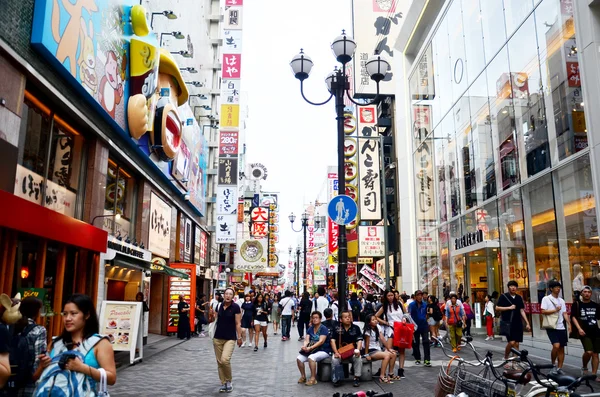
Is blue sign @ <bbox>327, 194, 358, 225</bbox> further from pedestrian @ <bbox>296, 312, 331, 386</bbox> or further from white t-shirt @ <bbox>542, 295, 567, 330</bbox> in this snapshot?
white t-shirt @ <bbox>542, 295, 567, 330</bbox>

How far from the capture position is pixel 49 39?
34.0 feet

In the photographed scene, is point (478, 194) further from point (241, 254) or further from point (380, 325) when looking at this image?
point (241, 254)

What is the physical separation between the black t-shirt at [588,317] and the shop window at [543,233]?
14.4 ft

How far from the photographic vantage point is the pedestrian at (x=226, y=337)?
31.1 ft

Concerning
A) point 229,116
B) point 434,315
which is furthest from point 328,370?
point 229,116

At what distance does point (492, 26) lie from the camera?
60.1ft

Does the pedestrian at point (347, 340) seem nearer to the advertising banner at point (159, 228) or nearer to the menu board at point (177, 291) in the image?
the advertising banner at point (159, 228)

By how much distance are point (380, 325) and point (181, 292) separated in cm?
1396

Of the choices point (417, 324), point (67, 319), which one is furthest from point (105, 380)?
point (417, 324)

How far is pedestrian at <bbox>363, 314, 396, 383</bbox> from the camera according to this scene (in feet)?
33.5

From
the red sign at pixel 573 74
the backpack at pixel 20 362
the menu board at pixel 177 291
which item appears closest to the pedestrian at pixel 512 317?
the red sign at pixel 573 74

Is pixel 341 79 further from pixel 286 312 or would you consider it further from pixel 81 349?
pixel 286 312

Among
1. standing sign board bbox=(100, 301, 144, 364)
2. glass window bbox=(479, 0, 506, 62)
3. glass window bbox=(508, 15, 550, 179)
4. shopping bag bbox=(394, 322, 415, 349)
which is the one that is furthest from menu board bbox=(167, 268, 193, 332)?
glass window bbox=(479, 0, 506, 62)

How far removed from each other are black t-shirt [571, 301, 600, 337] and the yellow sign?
26952 millimetres
